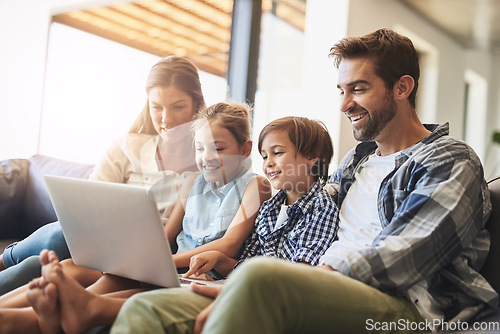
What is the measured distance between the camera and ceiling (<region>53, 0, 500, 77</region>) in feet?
12.0

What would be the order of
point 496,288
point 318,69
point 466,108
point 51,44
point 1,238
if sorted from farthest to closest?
point 466,108 → point 51,44 → point 318,69 → point 1,238 → point 496,288

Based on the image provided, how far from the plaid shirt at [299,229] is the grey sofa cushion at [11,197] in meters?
1.45

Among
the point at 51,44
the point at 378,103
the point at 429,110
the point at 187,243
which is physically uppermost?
the point at 51,44

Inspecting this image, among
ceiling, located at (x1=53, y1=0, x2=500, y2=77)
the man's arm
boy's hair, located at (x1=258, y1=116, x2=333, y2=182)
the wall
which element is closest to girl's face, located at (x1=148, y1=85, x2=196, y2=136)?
boy's hair, located at (x1=258, y1=116, x2=333, y2=182)

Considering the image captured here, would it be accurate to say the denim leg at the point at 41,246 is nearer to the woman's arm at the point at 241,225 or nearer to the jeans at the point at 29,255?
the jeans at the point at 29,255

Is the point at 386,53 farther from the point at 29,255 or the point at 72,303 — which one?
the point at 29,255

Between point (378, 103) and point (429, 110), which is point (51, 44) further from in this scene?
point (378, 103)

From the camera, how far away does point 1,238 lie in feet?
8.09

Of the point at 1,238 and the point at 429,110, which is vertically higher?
the point at 429,110

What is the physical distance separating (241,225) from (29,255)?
66 centimetres

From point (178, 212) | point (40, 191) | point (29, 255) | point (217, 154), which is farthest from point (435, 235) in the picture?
point (40, 191)

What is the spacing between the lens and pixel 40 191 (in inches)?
97.5

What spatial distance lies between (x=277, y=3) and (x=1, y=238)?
92.6 inches

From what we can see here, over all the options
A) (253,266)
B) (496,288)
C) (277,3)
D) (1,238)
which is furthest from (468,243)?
(277,3)
